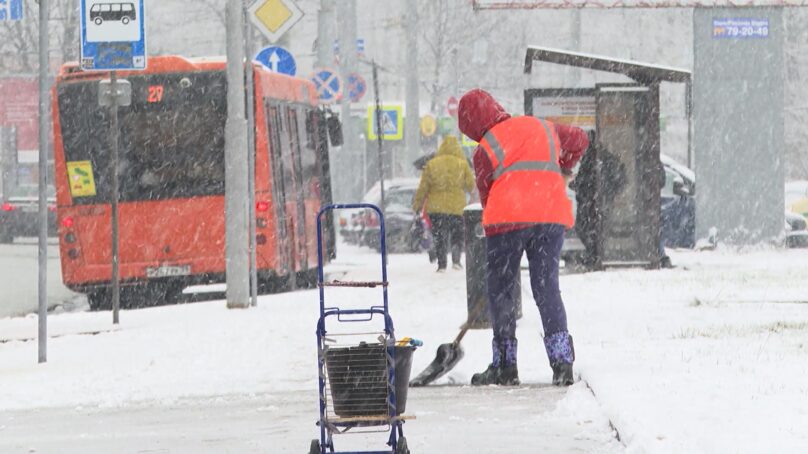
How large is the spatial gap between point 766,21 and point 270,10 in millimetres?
10707

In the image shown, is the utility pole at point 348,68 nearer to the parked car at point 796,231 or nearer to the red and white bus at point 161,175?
A: the parked car at point 796,231

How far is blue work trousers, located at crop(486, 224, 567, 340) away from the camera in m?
9.41

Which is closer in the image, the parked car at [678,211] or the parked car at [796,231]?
the parked car at [678,211]

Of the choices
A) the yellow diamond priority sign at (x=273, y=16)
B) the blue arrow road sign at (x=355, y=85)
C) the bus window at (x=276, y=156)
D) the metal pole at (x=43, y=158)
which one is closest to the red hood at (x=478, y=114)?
the metal pole at (x=43, y=158)

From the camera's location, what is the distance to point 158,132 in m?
19.6

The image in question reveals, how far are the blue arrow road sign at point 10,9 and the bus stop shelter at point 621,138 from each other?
747 centimetres

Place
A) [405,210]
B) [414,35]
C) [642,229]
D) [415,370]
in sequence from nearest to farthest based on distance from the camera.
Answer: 1. [415,370]
2. [642,229]
3. [405,210]
4. [414,35]

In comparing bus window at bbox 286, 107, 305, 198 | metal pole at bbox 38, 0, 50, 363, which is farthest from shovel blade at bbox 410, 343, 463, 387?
bus window at bbox 286, 107, 305, 198

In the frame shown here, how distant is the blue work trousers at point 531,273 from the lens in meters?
9.41

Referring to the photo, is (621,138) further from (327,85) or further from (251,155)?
(327,85)

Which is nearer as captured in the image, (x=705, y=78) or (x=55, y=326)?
(x=55, y=326)

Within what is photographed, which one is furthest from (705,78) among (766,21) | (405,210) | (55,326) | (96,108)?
(55,326)

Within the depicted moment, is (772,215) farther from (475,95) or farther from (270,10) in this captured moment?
(475,95)

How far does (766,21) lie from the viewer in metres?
26.4
